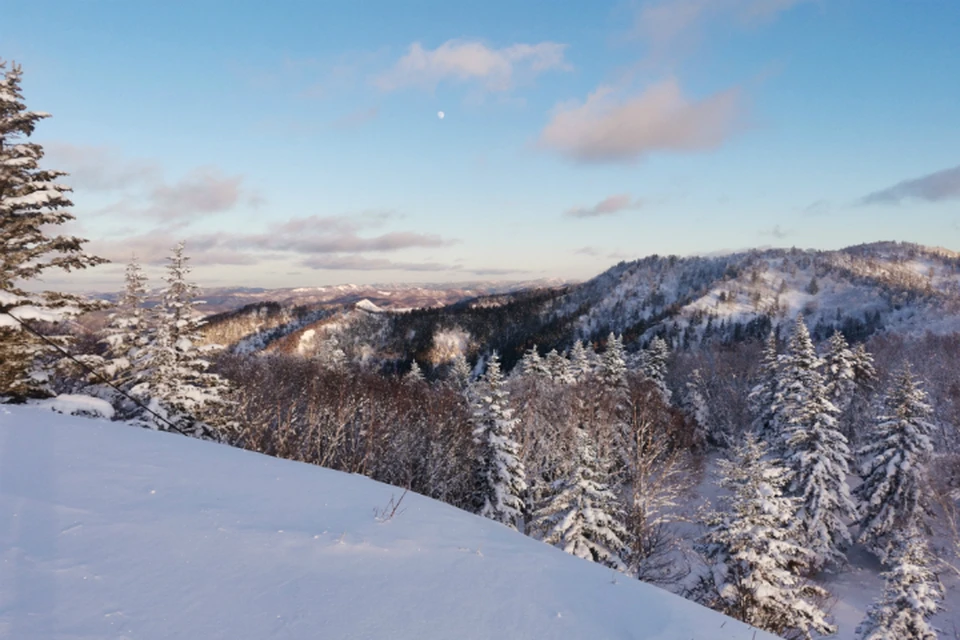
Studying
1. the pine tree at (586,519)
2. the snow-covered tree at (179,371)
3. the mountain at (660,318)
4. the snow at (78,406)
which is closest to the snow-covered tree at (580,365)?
the pine tree at (586,519)

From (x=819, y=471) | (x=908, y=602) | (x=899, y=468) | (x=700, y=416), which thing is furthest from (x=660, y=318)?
(x=908, y=602)

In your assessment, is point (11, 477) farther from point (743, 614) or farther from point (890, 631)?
point (890, 631)

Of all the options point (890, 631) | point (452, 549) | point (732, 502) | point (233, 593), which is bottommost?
point (890, 631)

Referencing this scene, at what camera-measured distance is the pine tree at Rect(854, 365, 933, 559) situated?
24188 millimetres

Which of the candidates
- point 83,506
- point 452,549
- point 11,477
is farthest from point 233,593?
point 11,477

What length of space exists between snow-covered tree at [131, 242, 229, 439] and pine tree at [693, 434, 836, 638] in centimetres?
1566

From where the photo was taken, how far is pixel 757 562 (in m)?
12.6

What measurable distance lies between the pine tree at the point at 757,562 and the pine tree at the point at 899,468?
15.5 m

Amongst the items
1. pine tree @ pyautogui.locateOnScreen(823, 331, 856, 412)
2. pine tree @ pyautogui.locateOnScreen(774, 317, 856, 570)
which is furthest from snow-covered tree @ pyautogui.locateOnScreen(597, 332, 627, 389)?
pine tree @ pyautogui.locateOnScreen(823, 331, 856, 412)

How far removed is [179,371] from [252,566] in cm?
1408

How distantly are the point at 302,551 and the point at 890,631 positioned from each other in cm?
1871

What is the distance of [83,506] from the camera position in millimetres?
4043

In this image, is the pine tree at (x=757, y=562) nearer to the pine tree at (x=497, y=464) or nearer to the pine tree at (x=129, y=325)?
the pine tree at (x=497, y=464)

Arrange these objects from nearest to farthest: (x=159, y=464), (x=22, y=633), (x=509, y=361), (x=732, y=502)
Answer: (x=22, y=633) → (x=159, y=464) → (x=732, y=502) → (x=509, y=361)
